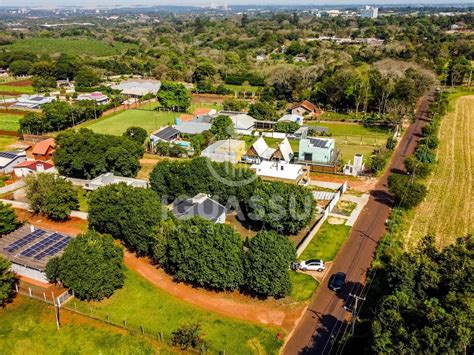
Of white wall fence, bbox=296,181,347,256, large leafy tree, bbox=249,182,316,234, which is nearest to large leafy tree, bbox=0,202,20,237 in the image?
large leafy tree, bbox=249,182,316,234

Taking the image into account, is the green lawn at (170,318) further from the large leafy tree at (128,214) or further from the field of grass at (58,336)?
the large leafy tree at (128,214)

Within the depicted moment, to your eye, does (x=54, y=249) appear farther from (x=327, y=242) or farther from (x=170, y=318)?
(x=327, y=242)

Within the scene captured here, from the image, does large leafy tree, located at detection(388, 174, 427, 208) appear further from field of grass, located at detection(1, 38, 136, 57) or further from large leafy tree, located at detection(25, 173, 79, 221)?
field of grass, located at detection(1, 38, 136, 57)

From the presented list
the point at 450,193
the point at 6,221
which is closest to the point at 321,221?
the point at 450,193

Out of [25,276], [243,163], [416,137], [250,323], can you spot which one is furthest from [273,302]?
[416,137]

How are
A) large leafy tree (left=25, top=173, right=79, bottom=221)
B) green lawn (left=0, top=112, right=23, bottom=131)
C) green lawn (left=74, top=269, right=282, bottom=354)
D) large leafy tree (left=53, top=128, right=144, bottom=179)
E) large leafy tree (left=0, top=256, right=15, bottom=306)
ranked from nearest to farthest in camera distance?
1. green lawn (left=74, top=269, right=282, bottom=354)
2. large leafy tree (left=0, top=256, right=15, bottom=306)
3. large leafy tree (left=25, top=173, right=79, bottom=221)
4. large leafy tree (left=53, top=128, right=144, bottom=179)
5. green lawn (left=0, top=112, right=23, bottom=131)

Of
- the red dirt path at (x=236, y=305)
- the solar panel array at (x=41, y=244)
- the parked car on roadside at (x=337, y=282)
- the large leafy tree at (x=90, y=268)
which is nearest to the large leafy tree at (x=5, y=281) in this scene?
the large leafy tree at (x=90, y=268)
